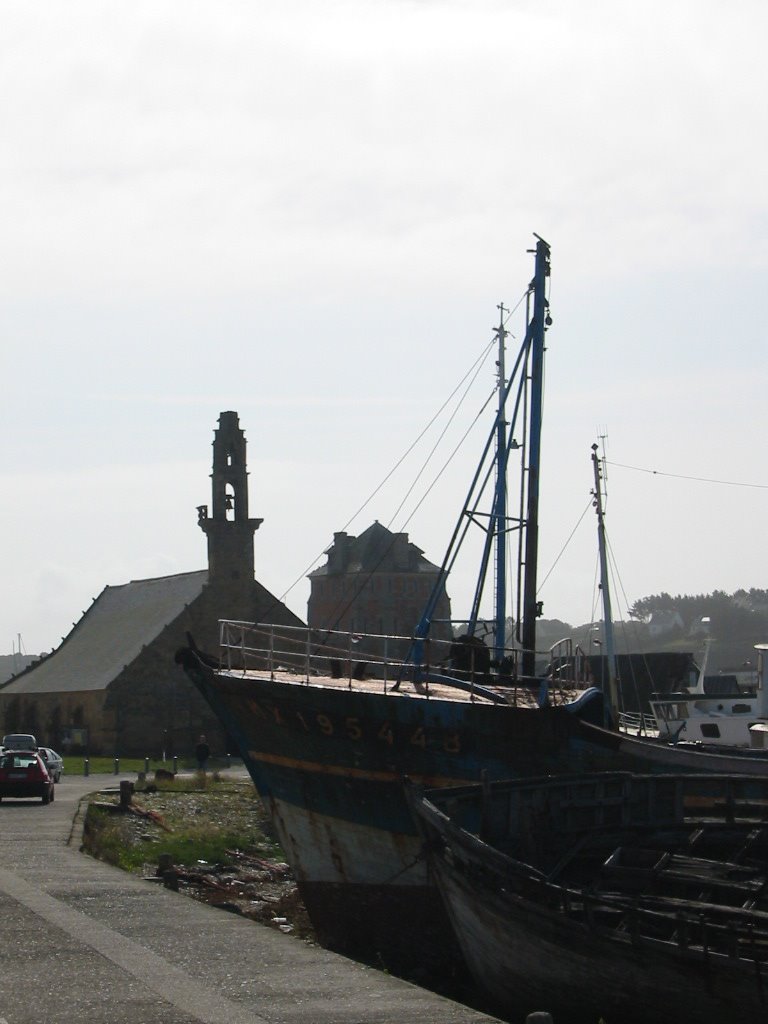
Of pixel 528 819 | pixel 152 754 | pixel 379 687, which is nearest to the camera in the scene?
pixel 528 819

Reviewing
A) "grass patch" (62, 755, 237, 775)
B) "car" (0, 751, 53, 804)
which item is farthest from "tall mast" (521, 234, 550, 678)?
"grass patch" (62, 755, 237, 775)

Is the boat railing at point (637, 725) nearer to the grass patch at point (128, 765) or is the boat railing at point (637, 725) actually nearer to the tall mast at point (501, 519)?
the tall mast at point (501, 519)

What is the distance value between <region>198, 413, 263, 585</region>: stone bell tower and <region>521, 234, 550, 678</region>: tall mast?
4205 centimetres

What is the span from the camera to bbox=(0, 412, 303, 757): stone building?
2653 inches

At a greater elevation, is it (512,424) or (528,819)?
(512,424)

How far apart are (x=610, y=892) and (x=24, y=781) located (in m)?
20.9

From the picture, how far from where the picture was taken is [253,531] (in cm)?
7125

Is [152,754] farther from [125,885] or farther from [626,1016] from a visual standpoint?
[626,1016]

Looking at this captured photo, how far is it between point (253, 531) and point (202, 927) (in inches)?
2184

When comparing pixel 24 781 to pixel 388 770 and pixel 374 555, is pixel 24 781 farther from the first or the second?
pixel 374 555

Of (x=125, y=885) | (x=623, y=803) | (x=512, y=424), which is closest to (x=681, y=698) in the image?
(x=512, y=424)

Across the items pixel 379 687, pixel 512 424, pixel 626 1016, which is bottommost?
pixel 626 1016

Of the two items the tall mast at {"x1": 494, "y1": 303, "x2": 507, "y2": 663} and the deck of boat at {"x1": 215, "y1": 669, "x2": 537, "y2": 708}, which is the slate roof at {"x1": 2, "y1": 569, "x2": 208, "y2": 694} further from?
the deck of boat at {"x1": 215, "y1": 669, "x2": 537, "y2": 708}

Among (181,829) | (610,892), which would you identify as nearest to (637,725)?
(181,829)
